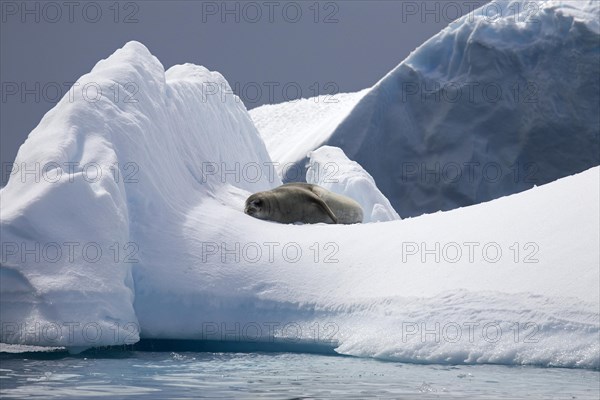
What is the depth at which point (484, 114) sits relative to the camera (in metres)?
22.1

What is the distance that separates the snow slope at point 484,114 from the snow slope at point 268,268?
14754mm

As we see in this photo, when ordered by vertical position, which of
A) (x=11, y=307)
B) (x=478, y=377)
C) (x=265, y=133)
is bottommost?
(x=478, y=377)

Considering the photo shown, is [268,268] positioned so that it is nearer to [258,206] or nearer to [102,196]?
[102,196]

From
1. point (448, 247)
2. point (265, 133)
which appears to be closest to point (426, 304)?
point (448, 247)

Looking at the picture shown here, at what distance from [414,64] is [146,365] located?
1856 cm

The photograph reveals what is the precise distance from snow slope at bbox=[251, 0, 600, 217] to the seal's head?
1385 cm

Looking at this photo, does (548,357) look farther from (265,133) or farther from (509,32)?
(265,133)

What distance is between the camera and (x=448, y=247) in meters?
6.03

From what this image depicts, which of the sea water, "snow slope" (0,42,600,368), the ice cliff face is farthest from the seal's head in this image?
the sea water

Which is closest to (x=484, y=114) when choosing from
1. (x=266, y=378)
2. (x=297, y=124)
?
(x=297, y=124)

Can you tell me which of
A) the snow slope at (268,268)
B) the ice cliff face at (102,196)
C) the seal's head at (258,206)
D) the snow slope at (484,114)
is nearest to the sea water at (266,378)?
the snow slope at (268,268)

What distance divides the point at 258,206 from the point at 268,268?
4.86 feet

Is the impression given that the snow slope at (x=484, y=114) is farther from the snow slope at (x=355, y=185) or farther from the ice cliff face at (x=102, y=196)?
the ice cliff face at (x=102, y=196)

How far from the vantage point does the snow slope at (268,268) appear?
17.0 feet
